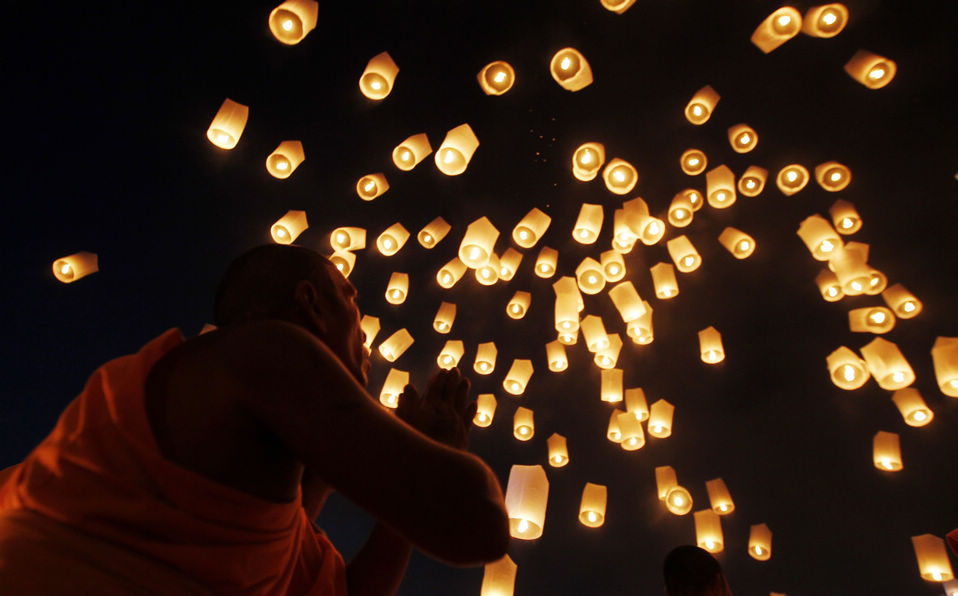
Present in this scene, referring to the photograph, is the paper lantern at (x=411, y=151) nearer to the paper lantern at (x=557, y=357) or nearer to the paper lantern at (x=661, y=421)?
the paper lantern at (x=557, y=357)

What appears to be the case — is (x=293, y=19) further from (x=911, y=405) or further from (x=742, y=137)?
(x=911, y=405)

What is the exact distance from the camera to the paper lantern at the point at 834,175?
4.57 m

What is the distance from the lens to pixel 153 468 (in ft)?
2.99

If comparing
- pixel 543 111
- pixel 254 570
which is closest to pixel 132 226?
pixel 543 111

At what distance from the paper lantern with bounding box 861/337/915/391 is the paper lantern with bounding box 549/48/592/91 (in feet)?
8.89

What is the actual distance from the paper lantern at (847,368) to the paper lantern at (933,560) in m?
1.80

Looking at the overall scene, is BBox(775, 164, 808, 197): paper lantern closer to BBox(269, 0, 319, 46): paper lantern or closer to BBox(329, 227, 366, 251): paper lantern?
BBox(329, 227, 366, 251): paper lantern

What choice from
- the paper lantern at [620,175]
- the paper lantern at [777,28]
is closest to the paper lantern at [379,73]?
the paper lantern at [620,175]

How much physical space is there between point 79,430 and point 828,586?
8.35 metres

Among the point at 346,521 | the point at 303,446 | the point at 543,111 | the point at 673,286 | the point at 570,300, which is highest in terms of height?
the point at 543,111

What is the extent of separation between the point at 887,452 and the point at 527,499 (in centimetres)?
346

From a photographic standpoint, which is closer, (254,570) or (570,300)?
(254,570)

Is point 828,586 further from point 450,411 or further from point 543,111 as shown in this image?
point 450,411

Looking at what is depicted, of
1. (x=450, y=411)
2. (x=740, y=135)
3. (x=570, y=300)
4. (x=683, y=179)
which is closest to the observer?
(x=450, y=411)
